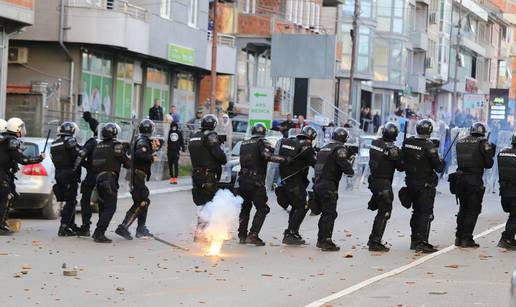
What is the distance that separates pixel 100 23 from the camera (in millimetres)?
34812

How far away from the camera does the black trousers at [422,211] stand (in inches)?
628

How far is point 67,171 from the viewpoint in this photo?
16.7m

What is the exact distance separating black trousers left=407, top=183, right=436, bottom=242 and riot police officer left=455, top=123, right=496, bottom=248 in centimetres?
72

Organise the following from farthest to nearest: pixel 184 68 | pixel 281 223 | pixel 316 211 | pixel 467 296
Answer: pixel 184 68 → pixel 281 223 → pixel 316 211 → pixel 467 296

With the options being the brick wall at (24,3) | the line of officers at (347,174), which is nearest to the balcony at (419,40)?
the brick wall at (24,3)

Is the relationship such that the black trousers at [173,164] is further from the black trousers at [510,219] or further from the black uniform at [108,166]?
the black trousers at [510,219]

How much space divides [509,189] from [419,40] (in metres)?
56.9

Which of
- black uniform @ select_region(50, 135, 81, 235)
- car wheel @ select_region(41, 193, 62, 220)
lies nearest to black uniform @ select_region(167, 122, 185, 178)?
car wheel @ select_region(41, 193, 62, 220)

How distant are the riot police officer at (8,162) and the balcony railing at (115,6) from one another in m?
Result: 18.7

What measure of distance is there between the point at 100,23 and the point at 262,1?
51.8 ft

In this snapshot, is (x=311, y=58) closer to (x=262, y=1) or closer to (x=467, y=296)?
(x=262, y=1)

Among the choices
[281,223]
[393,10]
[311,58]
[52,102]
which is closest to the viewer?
[281,223]

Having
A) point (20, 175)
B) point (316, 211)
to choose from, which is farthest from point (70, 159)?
point (316, 211)

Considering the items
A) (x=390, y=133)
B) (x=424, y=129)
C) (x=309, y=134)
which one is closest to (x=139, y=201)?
(x=309, y=134)
